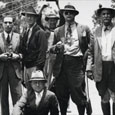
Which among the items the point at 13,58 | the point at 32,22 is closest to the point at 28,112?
the point at 13,58

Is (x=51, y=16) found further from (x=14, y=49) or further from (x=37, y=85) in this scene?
(x=37, y=85)

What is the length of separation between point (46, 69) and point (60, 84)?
486 mm

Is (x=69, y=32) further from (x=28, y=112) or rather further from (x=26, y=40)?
(x=28, y=112)

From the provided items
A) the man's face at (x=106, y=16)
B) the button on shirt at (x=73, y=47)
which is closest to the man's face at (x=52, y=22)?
the button on shirt at (x=73, y=47)

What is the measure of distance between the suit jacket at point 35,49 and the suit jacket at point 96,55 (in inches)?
40.0

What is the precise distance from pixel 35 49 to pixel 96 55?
1331 mm

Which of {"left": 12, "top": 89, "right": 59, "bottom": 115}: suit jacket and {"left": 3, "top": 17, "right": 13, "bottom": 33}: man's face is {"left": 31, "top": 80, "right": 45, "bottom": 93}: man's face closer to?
{"left": 12, "top": 89, "right": 59, "bottom": 115}: suit jacket

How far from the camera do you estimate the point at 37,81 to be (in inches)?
303

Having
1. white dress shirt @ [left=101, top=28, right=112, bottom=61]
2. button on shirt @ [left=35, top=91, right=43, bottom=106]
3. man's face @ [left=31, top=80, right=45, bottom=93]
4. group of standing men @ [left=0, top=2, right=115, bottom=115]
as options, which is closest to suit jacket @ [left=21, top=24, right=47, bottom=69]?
group of standing men @ [left=0, top=2, right=115, bottom=115]

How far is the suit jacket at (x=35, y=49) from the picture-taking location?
9.66 meters

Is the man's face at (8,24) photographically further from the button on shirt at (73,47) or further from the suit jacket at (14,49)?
the button on shirt at (73,47)

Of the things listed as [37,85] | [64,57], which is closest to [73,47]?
[64,57]

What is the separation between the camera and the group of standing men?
29.8 ft

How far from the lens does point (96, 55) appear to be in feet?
29.6
